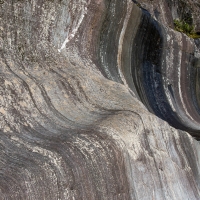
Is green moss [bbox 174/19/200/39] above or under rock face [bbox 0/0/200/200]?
above

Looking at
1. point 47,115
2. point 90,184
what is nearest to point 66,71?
point 47,115

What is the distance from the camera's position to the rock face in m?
5.47

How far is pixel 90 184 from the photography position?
5.52m

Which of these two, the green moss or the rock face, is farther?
the green moss

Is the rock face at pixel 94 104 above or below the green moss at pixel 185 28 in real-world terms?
below

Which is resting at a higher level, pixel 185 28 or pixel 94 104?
pixel 185 28

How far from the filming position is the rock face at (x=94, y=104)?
547cm

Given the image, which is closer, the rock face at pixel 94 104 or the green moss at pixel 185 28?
the rock face at pixel 94 104

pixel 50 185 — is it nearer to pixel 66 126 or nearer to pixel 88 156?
pixel 88 156

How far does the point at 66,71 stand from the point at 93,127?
73.6 inches

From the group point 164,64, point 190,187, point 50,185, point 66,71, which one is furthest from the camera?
point 164,64

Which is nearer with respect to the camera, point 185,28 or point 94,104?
point 94,104

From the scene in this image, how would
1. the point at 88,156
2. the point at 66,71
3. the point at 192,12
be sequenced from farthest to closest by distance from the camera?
the point at 192,12
the point at 66,71
the point at 88,156

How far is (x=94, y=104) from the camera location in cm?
719
